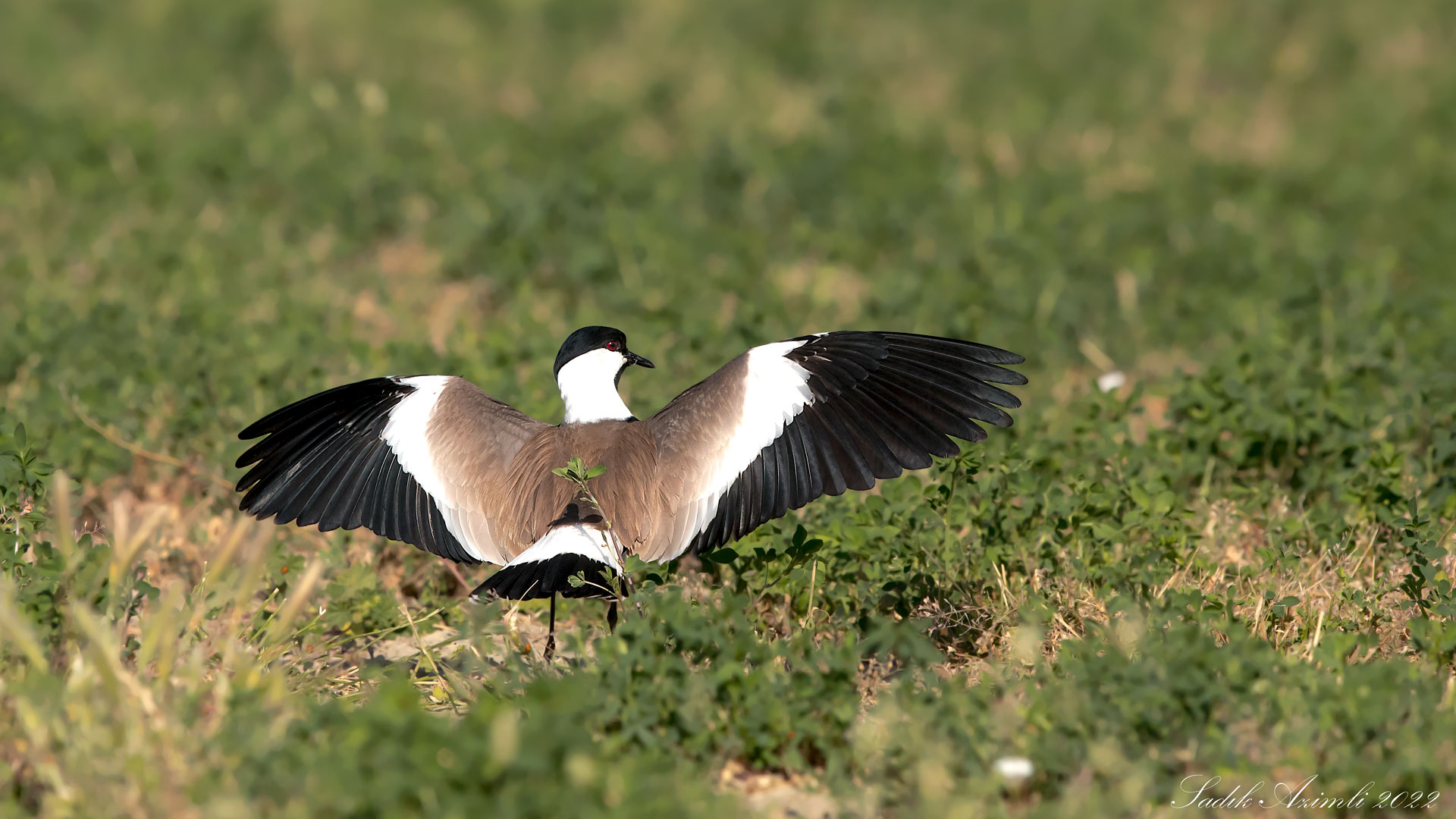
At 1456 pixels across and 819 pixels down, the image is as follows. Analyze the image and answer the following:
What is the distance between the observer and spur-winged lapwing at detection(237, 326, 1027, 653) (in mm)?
4254

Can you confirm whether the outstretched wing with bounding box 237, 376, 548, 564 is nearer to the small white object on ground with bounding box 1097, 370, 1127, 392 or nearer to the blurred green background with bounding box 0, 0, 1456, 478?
the blurred green background with bounding box 0, 0, 1456, 478

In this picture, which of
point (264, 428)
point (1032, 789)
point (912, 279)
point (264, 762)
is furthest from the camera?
point (912, 279)

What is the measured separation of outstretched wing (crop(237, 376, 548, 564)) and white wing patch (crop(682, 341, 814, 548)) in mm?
652

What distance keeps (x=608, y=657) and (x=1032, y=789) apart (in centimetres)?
103

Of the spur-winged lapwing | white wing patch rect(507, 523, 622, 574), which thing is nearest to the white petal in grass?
the spur-winged lapwing

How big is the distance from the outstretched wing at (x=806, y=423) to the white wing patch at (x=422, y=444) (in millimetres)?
592

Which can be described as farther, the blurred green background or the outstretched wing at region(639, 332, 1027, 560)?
the blurred green background

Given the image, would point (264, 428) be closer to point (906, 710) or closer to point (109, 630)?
point (109, 630)

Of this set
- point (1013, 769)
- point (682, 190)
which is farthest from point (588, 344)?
point (682, 190)

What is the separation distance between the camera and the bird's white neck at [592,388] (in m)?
4.73

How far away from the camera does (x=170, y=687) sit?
351 cm

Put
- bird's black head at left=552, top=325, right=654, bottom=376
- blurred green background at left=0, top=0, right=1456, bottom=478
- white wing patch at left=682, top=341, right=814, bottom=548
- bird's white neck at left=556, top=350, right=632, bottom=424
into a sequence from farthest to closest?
blurred green background at left=0, top=0, right=1456, bottom=478
bird's black head at left=552, top=325, right=654, bottom=376
bird's white neck at left=556, top=350, right=632, bottom=424
white wing patch at left=682, top=341, right=814, bottom=548

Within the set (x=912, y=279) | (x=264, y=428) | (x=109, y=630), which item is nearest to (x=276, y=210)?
(x=912, y=279)

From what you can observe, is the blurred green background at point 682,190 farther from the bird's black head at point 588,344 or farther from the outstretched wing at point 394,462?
the outstretched wing at point 394,462
